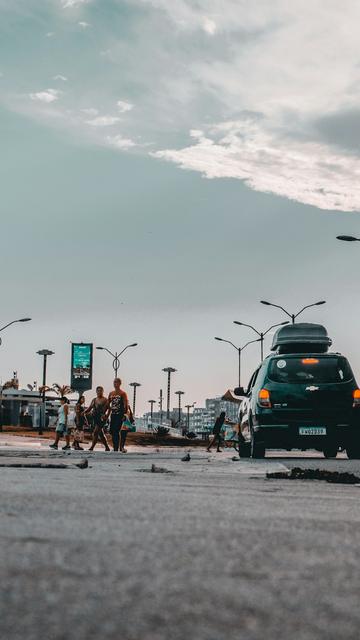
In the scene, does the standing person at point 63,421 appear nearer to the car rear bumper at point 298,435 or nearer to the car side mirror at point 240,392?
the car side mirror at point 240,392

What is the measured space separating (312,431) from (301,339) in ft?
57.0

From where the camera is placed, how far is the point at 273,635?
5.38 feet

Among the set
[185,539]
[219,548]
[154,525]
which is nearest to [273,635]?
[219,548]

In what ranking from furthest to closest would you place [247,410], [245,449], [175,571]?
[245,449], [247,410], [175,571]

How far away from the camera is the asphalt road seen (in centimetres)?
170

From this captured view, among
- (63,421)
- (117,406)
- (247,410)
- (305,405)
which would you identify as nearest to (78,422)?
(63,421)

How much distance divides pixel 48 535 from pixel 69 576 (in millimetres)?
840

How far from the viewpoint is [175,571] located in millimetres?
2363

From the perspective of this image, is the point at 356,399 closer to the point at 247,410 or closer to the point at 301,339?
the point at 247,410

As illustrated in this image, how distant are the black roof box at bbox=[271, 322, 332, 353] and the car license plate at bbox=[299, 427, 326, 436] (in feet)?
55.8

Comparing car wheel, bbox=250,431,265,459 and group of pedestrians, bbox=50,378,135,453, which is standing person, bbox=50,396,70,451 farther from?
car wheel, bbox=250,431,265,459

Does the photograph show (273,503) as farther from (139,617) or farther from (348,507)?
(139,617)

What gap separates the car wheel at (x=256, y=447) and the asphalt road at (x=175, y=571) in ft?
38.8

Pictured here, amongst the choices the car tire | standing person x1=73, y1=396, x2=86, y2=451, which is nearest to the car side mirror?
the car tire
